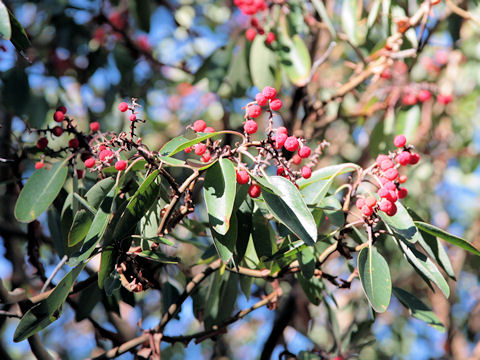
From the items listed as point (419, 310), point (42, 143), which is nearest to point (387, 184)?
point (419, 310)

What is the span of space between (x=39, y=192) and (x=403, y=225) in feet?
2.90

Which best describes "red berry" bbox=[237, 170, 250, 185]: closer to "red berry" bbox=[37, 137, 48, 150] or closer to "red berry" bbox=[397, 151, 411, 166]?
"red berry" bbox=[397, 151, 411, 166]

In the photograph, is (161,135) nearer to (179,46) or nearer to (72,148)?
(179,46)

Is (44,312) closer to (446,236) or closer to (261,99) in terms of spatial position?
(261,99)

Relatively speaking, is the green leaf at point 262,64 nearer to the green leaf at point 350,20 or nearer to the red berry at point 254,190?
the green leaf at point 350,20

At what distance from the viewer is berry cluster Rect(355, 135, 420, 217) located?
1.16 meters

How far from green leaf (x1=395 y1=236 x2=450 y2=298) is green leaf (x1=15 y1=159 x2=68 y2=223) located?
858mm

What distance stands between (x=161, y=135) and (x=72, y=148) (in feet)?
8.14

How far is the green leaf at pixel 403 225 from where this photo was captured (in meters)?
1.15

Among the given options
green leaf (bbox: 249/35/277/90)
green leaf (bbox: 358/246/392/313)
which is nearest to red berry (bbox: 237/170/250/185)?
green leaf (bbox: 358/246/392/313)

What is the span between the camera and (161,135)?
397 centimetres

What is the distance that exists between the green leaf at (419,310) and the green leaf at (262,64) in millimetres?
1094

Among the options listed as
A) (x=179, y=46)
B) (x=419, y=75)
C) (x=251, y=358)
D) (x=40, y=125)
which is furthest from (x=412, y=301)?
(x=251, y=358)

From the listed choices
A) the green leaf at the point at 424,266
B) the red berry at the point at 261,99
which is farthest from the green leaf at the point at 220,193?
the green leaf at the point at 424,266
